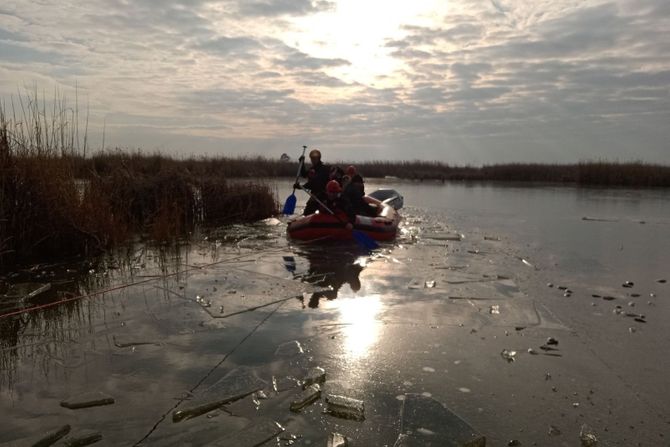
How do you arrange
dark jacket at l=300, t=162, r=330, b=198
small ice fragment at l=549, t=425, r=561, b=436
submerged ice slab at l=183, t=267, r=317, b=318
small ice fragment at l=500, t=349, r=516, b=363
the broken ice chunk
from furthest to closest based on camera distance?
dark jacket at l=300, t=162, r=330, b=198 < submerged ice slab at l=183, t=267, r=317, b=318 < small ice fragment at l=500, t=349, r=516, b=363 < the broken ice chunk < small ice fragment at l=549, t=425, r=561, b=436

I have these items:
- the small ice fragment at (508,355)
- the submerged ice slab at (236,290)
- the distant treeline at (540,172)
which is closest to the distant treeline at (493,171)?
the distant treeline at (540,172)

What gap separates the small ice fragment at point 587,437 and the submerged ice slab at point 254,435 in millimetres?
1762

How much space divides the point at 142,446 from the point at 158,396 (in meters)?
0.59

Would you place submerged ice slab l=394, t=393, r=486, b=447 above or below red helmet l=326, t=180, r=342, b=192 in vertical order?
below

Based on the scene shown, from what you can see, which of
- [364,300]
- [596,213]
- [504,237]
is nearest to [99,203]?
[364,300]

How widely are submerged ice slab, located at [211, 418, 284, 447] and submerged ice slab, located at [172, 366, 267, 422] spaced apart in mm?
335

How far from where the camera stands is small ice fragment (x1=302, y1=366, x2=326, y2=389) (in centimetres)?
355

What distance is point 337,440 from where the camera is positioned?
2834 mm

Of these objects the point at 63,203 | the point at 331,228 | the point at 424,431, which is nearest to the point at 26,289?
the point at 63,203

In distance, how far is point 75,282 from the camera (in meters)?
6.02

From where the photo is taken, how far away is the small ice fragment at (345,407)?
3.13 meters

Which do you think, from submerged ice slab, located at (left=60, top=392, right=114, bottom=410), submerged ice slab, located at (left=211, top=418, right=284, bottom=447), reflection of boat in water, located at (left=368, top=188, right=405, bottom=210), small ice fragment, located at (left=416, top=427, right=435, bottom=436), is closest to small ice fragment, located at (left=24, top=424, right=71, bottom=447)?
submerged ice slab, located at (left=60, top=392, right=114, bottom=410)

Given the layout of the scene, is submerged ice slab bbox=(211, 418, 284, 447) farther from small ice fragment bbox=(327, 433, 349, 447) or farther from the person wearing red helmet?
the person wearing red helmet

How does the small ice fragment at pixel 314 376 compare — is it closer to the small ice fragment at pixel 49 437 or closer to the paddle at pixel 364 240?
the small ice fragment at pixel 49 437
